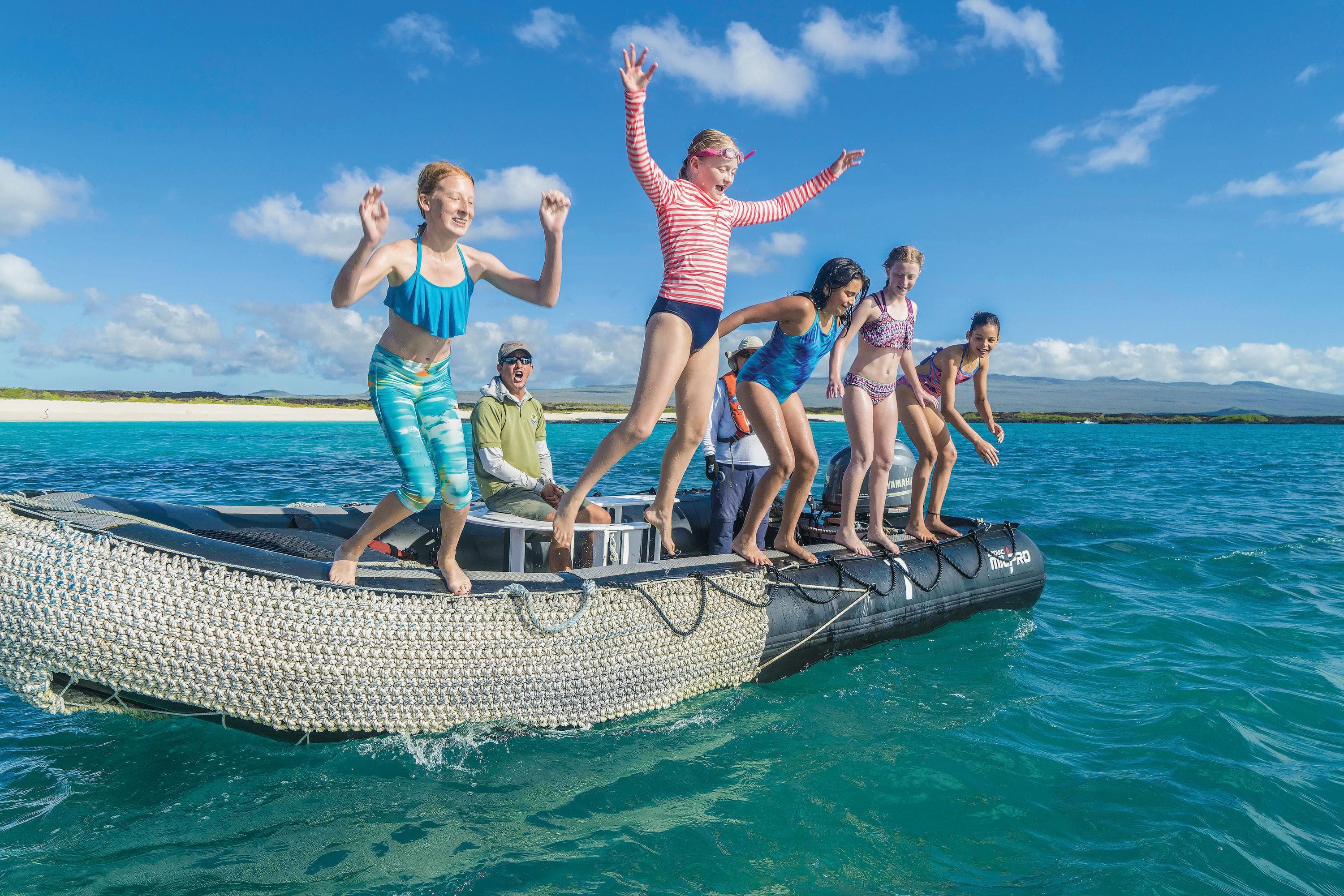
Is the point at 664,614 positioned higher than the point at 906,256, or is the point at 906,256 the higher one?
the point at 906,256

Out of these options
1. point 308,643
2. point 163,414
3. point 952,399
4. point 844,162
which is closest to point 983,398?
point 952,399

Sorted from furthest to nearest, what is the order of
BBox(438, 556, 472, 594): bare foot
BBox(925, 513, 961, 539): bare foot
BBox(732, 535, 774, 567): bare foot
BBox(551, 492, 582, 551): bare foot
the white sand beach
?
the white sand beach → BBox(925, 513, 961, 539): bare foot → BBox(732, 535, 774, 567): bare foot → BBox(551, 492, 582, 551): bare foot → BBox(438, 556, 472, 594): bare foot

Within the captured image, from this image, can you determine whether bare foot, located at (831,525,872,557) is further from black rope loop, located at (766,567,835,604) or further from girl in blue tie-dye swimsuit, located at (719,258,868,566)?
girl in blue tie-dye swimsuit, located at (719,258,868,566)

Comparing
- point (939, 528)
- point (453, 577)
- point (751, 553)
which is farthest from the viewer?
point (939, 528)

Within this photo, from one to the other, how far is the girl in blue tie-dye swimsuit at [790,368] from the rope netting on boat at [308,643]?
1.25 meters

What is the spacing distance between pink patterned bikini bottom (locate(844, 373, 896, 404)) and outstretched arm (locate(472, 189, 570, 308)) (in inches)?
117

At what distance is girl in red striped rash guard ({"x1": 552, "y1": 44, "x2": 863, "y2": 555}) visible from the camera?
163 inches

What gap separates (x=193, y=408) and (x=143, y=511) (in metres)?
78.4

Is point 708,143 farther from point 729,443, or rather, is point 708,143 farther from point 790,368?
point 729,443

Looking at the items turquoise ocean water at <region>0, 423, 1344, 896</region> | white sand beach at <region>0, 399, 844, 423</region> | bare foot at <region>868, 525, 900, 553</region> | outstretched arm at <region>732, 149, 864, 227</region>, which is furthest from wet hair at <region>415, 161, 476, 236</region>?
white sand beach at <region>0, 399, 844, 423</region>

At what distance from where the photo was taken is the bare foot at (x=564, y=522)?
14.6 feet

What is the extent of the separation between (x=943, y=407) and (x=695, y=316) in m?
3.71

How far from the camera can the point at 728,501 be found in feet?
21.8

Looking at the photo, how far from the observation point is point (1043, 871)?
344 centimetres
